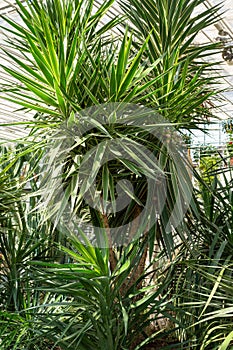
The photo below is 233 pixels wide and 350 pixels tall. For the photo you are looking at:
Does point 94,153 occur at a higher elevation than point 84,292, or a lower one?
higher

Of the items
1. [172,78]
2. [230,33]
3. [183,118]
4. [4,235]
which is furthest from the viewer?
[230,33]

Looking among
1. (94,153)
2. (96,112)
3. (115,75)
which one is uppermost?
(115,75)

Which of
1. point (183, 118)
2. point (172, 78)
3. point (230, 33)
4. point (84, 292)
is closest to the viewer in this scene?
point (84, 292)

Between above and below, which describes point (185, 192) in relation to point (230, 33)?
below

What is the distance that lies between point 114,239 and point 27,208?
619mm

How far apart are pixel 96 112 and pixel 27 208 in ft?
3.14

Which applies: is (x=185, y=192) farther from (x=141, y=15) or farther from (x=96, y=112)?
(x=141, y=15)

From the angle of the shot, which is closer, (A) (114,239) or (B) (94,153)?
(B) (94,153)

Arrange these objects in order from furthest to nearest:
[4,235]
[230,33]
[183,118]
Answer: [230,33] → [4,235] → [183,118]

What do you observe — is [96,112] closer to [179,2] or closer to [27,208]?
[179,2]

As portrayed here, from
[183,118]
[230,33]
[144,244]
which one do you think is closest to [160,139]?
[183,118]

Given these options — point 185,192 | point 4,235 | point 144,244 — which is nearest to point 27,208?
point 4,235

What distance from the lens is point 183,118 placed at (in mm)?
1958

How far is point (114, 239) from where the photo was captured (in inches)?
81.4
